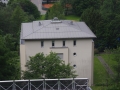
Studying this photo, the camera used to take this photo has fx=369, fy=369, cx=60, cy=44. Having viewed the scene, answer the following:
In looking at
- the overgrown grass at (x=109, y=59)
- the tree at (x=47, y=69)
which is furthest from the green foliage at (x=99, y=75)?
the tree at (x=47, y=69)

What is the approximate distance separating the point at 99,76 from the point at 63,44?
6837 millimetres

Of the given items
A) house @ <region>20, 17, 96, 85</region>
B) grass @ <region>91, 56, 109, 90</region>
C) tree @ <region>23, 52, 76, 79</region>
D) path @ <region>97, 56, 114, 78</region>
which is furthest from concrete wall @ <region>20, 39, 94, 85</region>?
tree @ <region>23, 52, 76, 79</region>

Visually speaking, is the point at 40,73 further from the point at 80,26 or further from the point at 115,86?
the point at 80,26

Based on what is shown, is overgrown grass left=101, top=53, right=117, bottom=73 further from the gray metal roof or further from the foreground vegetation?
the gray metal roof

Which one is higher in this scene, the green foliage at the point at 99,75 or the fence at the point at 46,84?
the fence at the point at 46,84

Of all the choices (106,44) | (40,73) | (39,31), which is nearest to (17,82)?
(40,73)

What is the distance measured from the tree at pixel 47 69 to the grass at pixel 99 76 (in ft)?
23.2

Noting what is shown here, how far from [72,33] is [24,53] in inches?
217

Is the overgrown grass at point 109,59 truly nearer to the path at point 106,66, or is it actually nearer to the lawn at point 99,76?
the path at point 106,66

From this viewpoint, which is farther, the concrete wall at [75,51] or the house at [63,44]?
the concrete wall at [75,51]

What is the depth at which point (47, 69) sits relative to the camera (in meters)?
32.5

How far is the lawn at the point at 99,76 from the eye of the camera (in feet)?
131

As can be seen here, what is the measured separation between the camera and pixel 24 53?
38844 mm

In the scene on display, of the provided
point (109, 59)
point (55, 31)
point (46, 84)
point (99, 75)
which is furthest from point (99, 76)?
point (46, 84)
